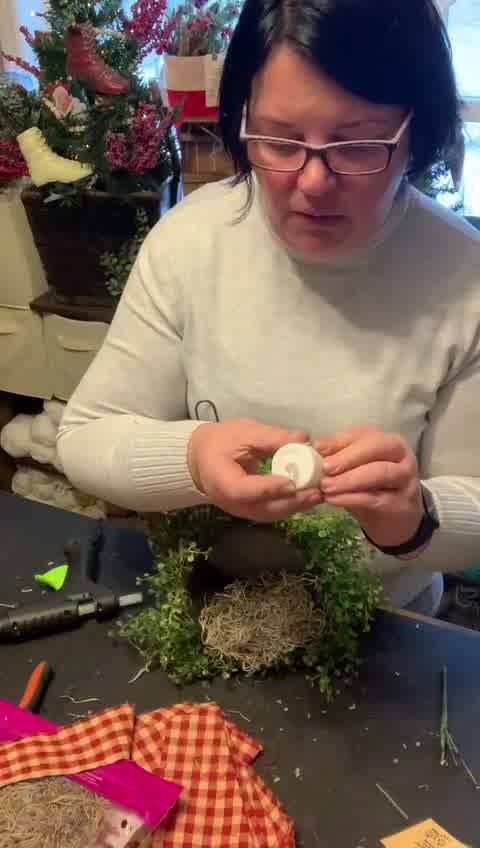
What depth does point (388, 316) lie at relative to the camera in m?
0.92

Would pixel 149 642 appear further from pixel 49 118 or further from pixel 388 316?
pixel 49 118

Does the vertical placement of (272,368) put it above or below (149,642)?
above

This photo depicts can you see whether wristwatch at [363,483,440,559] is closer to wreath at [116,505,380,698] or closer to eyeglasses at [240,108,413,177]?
wreath at [116,505,380,698]

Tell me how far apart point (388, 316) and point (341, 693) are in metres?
0.43

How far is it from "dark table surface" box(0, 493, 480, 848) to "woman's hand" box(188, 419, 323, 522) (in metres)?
0.23

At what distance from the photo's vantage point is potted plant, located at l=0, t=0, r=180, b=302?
1.41m

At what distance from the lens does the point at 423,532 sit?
839mm

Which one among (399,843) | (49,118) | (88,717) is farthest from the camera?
(49,118)

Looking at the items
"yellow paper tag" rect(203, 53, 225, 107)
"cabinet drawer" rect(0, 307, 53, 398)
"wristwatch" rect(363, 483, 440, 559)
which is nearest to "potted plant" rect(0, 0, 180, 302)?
"yellow paper tag" rect(203, 53, 225, 107)

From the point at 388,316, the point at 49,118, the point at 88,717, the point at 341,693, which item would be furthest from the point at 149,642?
the point at 49,118

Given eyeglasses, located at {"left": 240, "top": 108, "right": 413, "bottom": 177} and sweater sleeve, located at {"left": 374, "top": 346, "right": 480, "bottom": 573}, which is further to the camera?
sweater sleeve, located at {"left": 374, "top": 346, "right": 480, "bottom": 573}

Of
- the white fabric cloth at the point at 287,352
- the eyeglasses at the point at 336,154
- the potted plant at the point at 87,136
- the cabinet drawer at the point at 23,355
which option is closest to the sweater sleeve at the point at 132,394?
the white fabric cloth at the point at 287,352

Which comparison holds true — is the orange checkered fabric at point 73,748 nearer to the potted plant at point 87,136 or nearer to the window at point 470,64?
the potted plant at point 87,136

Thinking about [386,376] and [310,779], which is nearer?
[310,779]
